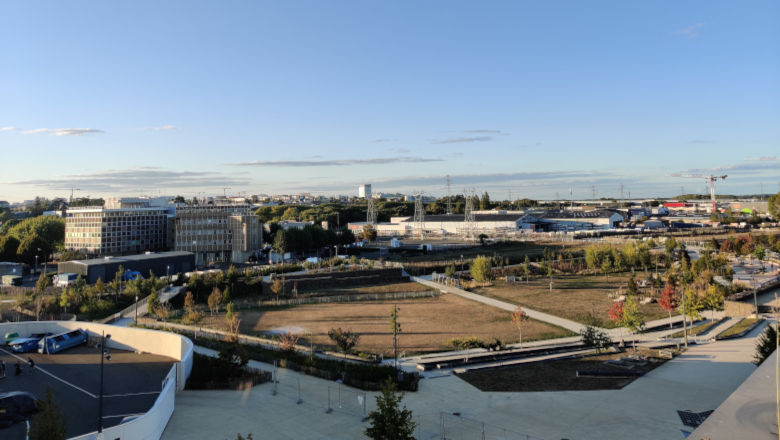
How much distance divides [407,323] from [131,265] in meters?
26.4

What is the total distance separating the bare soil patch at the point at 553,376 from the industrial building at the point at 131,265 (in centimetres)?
3280

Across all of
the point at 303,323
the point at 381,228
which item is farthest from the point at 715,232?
the point at 303,323

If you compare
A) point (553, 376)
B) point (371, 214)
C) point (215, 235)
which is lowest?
point (553, 376)

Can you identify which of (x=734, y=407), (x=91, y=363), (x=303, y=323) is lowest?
(x=303, y=323)

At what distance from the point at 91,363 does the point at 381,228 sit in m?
83.2

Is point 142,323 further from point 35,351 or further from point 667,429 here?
point 667,429

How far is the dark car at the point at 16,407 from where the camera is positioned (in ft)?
34.9

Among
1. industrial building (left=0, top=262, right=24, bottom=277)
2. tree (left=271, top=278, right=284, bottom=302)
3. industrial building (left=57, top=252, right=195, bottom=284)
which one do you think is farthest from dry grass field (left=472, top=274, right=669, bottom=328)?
industrial building (left=0, top=262, right=24, bottom=277)

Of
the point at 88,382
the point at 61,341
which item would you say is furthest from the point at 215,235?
the point at 88,382

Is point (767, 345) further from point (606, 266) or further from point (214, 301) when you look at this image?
point (214, 301)

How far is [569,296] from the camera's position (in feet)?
116

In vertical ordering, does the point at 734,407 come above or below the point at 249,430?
above

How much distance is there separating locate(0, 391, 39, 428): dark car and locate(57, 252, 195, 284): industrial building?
97.3 ft

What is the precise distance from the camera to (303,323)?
27469 millimetres
